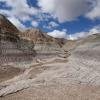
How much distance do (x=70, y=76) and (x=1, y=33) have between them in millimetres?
24797

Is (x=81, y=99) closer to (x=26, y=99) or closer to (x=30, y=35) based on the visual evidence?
(x=26, y=99)

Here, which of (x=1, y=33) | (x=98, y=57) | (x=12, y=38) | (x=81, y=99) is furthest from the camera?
(x=12, y=38)

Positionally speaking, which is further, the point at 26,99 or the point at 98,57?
the point at 98,57

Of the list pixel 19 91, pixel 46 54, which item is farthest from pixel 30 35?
pixel 19 91

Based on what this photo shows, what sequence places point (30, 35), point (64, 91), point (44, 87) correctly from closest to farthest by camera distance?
point (64, 91)
point (44, 87)
point (30, 35)

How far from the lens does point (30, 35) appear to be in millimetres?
107875

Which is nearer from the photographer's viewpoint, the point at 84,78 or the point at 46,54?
the point at 84,78

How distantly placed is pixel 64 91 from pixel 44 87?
1.90 meters

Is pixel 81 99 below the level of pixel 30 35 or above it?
below

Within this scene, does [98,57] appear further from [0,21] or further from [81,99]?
[0,21]

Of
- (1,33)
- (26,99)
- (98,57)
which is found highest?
(1,33)

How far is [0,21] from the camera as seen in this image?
58.7 metres

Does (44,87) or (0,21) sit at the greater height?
(0,21)

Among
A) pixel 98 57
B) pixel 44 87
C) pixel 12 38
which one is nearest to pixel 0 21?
pixel 12 38
